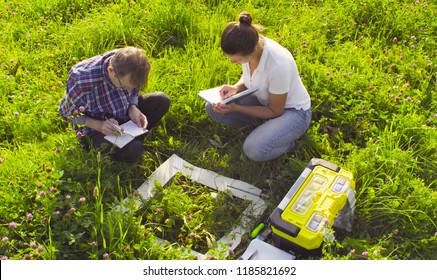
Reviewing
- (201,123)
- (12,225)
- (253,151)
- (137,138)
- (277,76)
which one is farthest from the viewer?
(201,123)

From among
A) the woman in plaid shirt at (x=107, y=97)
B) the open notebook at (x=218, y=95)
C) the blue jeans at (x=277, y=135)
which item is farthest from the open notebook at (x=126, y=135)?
the blue jeans at (x=277, y=135)

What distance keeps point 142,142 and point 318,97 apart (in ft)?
4.74

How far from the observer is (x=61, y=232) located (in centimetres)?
321

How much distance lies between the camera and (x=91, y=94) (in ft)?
11.8

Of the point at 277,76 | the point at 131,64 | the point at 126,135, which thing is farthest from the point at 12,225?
the point at 277,76

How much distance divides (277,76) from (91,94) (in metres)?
1.26

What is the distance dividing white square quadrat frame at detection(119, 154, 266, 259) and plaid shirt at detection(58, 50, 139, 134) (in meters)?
0.54

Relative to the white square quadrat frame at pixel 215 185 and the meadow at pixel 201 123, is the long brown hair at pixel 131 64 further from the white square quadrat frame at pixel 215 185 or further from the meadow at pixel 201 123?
the white square quadrat frame at pixel 215 185

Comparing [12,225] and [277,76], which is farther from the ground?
[277,76]

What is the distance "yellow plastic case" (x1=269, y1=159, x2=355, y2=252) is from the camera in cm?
312

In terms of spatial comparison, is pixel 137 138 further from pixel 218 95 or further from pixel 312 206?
pixel 312 206

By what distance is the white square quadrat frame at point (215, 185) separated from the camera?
3.54 meters

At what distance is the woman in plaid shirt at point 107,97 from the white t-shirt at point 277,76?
77 centimetres

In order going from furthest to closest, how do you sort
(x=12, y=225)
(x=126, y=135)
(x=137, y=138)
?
(x=137, y=138) < (x=126, y=135) < (x=12, y=225)
